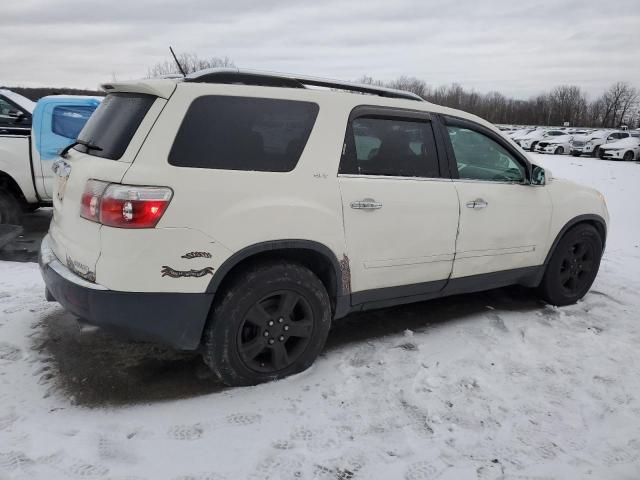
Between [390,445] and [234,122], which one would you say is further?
[234,122]

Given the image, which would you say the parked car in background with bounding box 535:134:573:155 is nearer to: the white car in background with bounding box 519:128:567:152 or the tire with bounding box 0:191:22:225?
the white car in background with bounding box 519:128:567:152

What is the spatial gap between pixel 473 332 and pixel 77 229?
3.01m

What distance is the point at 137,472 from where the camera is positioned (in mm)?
2404

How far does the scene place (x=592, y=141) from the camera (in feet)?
97.1

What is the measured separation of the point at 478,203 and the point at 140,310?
2.58 m

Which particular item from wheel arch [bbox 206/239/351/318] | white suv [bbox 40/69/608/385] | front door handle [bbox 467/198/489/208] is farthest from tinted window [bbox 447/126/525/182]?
wheel arch [bbox 206/239/351/318]

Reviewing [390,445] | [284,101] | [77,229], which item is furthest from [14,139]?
[390,445]

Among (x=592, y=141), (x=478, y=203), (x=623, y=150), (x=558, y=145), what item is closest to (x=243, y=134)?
(x=478, y=203)

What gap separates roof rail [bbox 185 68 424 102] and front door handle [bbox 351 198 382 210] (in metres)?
0.83

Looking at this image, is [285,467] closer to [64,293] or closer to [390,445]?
[390,445]

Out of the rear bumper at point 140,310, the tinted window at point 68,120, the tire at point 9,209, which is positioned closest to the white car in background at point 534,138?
the tinted window at point 68,120

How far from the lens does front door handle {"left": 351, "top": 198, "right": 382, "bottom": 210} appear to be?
333 cm

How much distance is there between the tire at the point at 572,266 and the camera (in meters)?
4.71

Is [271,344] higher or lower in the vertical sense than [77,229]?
lower
